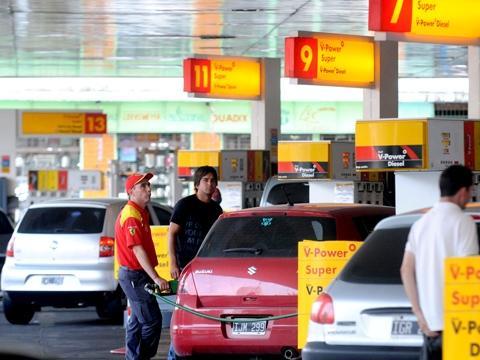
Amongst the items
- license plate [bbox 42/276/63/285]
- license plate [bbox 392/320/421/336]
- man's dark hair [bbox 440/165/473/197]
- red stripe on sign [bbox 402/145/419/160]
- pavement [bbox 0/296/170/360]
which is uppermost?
red stripe on sign [bbox 402/145/419/160]

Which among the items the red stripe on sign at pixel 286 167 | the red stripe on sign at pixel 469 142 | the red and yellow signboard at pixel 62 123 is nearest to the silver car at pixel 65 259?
the red stripe on sign at pixel 286 167

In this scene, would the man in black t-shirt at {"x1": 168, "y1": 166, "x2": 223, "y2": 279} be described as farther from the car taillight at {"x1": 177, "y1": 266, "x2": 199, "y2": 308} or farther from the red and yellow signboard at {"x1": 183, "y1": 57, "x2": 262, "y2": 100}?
the red and yellow signboard at {"x1": 183, "y1": 57, "x2": 262, "y2": 100}

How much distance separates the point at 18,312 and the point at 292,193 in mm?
4788

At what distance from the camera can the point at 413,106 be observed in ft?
135

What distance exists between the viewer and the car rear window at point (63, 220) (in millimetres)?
18891

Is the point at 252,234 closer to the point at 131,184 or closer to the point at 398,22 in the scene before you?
Answer: the point at 131,184

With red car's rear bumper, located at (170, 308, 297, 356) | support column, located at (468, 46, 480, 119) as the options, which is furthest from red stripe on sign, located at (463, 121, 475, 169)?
red car's rear bumper, located at (170, 308, 297, 356)

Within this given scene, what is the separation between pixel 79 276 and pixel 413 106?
23611mm

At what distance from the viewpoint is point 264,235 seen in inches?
482

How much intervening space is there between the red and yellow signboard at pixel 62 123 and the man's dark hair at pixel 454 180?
25.2 m

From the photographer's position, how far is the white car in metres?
8.88

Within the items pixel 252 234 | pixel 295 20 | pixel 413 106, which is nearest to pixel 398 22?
pixel 252 234

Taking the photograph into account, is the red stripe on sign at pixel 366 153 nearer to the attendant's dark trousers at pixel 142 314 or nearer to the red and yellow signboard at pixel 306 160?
the attendant's dark trousers at pixel 142 314

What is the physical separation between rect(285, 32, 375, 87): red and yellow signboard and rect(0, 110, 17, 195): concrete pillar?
14974 mm
